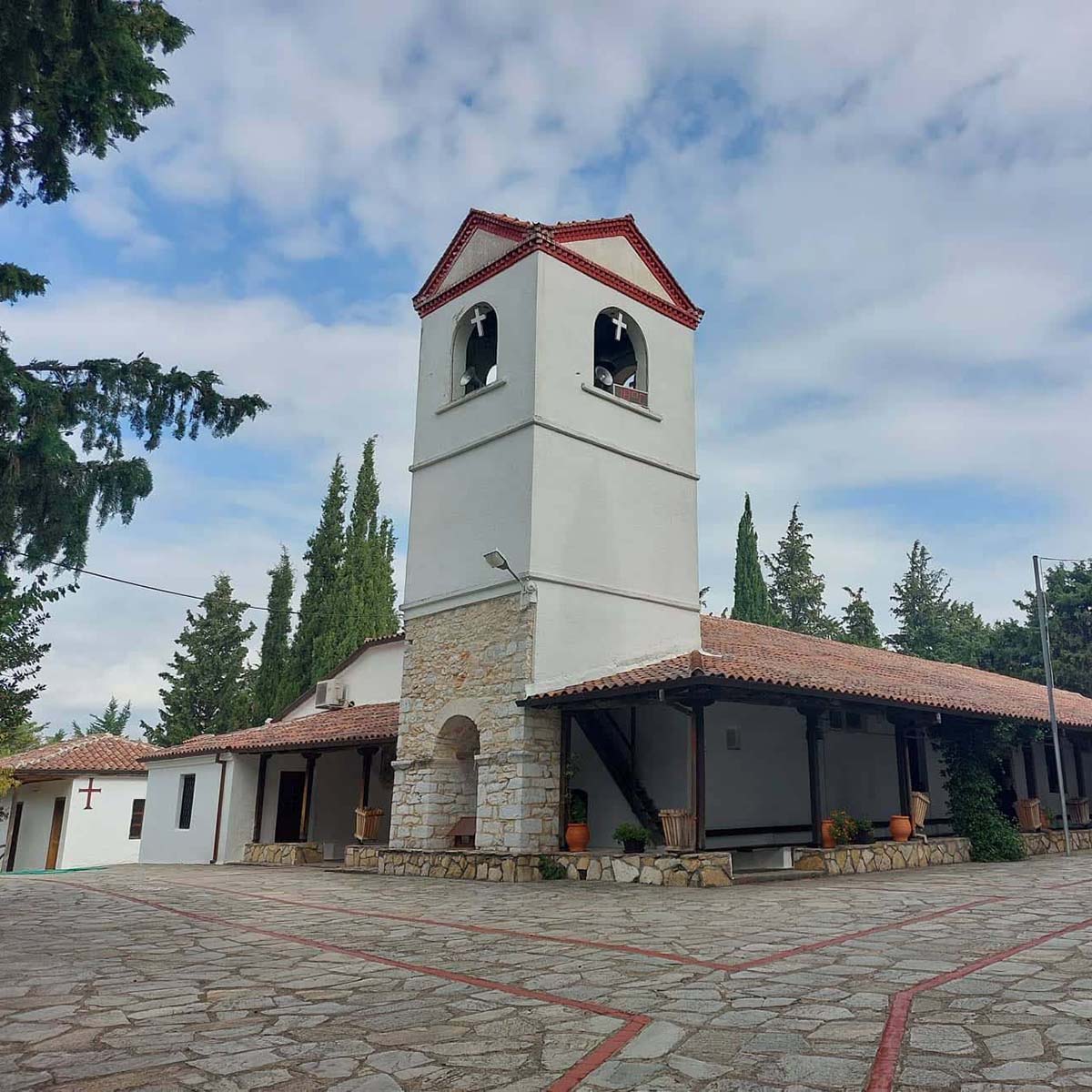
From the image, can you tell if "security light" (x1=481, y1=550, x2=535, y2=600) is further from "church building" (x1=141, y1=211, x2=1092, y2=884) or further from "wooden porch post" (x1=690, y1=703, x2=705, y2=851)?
"wooden porch post" (x1=690, y1=703, x2=705, y2=851)

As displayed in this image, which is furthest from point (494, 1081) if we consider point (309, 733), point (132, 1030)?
point (309, 733)

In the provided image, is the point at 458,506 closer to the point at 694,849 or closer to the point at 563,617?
the point at 563,617

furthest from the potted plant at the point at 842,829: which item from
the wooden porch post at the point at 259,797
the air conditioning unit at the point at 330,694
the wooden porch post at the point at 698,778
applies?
the wooden porch post at the point at 259,797

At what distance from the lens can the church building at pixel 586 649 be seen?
1185 centimetres

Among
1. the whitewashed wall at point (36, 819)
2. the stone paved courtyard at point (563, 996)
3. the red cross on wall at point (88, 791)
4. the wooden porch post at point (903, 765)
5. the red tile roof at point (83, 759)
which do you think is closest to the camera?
the stone paved courtyard at point (563, 996)

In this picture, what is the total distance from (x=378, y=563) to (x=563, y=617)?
53.6 feet

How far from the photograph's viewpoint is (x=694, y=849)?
10477 mm

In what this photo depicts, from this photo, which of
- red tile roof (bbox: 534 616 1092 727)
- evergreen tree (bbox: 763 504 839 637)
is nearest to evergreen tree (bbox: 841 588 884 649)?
evergreen tree (bbox: 763 504 839 637)

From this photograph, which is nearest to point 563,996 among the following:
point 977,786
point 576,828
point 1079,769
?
point 576,828

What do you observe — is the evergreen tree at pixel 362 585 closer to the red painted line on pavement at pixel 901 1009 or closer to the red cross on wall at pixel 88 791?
the red cross on wall at pixel 88 791

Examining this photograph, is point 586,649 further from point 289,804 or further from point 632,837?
point 289,804

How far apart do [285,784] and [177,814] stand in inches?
103

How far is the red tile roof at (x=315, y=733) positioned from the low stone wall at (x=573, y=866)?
7.71 ft

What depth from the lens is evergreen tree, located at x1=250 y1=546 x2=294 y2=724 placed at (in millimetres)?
27734
